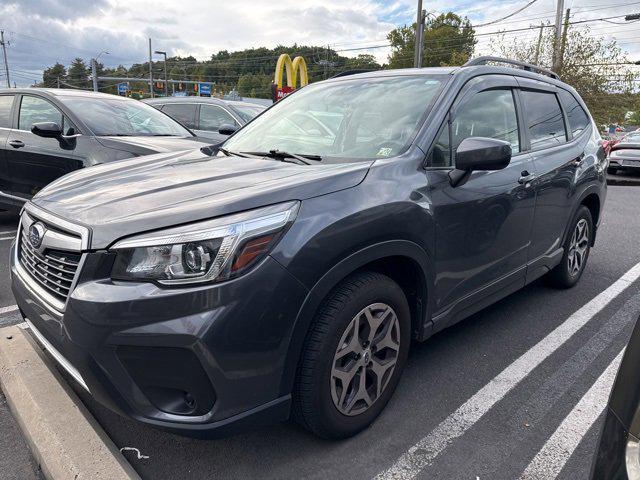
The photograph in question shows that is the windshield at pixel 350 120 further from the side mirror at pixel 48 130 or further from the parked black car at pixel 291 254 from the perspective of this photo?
the side mirror at pixel 48 130

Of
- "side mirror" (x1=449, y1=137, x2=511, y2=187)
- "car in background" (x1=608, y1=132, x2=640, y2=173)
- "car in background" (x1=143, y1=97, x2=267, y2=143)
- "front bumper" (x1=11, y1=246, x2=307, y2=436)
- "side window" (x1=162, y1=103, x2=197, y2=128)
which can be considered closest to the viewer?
"front bumper" (x1=11, y1=246, x2=307, y2=436)

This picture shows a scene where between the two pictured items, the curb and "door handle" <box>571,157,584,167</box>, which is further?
"door handle" <box>571,157,584,167</box>

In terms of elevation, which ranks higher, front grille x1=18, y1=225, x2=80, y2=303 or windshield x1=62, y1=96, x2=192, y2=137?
windshield x1=62, y1=96, x2=192, y2=137

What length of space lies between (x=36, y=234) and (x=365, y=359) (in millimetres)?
1608

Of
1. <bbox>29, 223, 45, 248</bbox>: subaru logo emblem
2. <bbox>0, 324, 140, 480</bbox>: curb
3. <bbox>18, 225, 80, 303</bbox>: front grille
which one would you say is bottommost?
<bbox>0, 324, 140, 480</bbox>: curb

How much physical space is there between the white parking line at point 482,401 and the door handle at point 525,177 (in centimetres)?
114

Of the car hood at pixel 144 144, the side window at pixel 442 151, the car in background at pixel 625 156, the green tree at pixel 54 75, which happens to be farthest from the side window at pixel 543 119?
the green tree at pixel 54 75

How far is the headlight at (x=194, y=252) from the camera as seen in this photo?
1.79m

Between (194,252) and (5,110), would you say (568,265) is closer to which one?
(194,252)

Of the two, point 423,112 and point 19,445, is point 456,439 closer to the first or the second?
point 423,112

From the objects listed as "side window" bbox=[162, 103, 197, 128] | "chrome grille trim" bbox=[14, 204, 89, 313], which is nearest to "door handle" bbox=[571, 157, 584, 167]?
"chrome grille trim" bbox=[14, 204, 89, 313]

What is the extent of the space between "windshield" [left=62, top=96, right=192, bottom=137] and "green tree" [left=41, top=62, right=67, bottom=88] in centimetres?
9292

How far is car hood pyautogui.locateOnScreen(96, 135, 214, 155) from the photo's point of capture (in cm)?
501

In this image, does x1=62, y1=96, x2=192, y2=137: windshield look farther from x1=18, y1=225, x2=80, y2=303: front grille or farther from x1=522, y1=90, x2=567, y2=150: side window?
x1=522, y1=90, x2=567, y2=150: side window
